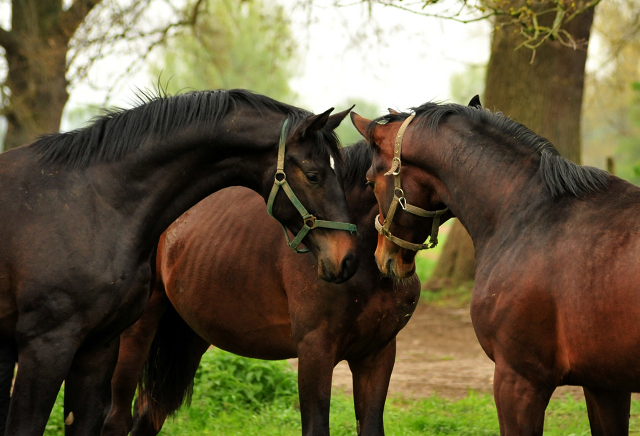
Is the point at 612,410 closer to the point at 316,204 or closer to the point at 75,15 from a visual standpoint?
the point at 316,204

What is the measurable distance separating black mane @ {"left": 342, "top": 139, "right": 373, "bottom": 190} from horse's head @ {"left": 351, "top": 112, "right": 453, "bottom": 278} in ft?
0.84

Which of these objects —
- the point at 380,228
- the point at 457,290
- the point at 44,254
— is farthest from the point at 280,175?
the point at 457,290

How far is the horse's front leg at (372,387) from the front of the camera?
3.49m

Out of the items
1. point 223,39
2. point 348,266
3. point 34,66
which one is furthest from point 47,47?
point 348,266

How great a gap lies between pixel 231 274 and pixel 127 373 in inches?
42.5

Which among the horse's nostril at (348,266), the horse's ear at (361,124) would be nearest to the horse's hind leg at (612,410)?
the horse's nostril at (348,266)

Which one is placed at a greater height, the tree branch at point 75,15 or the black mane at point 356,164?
the tree branch at point 75,15

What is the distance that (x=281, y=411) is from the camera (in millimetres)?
5164

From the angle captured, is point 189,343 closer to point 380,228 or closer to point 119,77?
point 380,228

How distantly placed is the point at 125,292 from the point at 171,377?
1796 mm

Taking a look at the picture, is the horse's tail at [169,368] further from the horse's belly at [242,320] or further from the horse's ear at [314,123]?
the horse's ear at [314,123]

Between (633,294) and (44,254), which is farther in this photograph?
(44,254)

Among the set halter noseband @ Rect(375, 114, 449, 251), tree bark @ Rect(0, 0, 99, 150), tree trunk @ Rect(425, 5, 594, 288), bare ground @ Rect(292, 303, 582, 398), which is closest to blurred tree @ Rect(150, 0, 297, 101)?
halter noseband @ Rect(375, 114, 449, 251)

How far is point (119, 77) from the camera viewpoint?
29.5 feet
